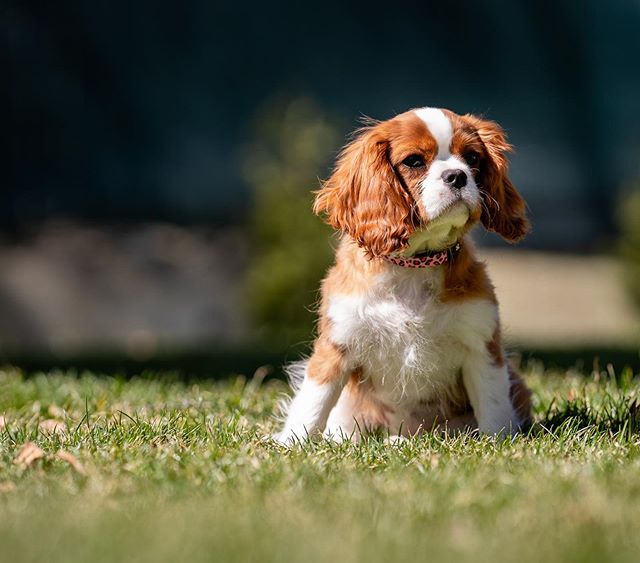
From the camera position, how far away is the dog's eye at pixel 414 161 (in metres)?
3.73

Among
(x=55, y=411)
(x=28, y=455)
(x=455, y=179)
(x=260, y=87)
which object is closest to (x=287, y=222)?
(x=260, y=87)

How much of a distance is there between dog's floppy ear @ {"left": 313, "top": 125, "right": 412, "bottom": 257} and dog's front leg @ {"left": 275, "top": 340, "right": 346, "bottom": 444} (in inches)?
16.1

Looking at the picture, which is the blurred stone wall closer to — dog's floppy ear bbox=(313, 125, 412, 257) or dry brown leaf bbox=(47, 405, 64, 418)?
dry brown leaf bbox=(47, 405, 64, 418)

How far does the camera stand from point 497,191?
3.93 metres

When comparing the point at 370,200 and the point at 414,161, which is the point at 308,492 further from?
the point at 414,161

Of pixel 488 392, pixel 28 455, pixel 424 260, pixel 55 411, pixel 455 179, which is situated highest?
pixel 455 179

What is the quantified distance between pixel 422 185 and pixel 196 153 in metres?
7.46

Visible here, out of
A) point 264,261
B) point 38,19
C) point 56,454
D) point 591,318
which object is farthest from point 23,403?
point 591,318

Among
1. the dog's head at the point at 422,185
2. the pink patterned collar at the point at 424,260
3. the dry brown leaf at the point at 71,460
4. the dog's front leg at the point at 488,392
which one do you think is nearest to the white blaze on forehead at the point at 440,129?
the dog's head at the point at 422,185

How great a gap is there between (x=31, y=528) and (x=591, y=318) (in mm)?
10659

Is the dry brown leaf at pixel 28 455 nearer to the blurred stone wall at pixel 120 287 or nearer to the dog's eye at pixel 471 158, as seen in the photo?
the dog's eye at pixel 471 158

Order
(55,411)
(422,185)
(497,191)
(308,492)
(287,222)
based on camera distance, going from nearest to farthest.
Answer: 1. (308,492)
2. (422,185)
3. (497,191)
4. (55,411)
5. (287,222)

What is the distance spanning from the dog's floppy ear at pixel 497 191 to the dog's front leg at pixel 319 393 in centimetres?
78

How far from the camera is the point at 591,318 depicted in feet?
40.5
